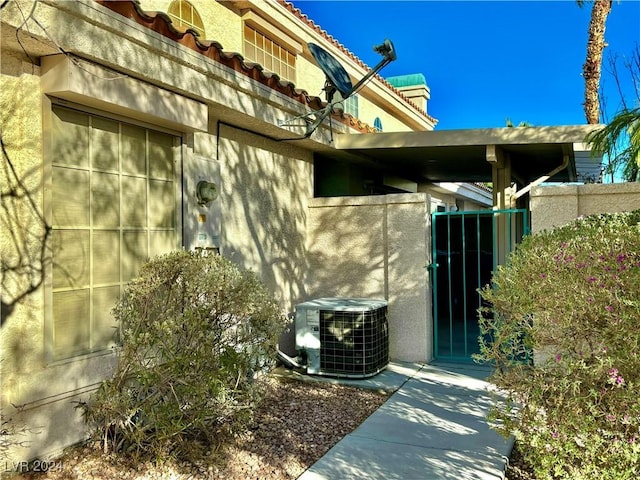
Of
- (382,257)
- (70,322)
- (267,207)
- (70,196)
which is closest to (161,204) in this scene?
(70,196)

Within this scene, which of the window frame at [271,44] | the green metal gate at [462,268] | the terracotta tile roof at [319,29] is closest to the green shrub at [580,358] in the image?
the green metal gate at [462,268]

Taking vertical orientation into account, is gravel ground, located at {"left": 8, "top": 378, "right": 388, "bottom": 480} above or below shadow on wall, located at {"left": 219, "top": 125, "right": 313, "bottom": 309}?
below

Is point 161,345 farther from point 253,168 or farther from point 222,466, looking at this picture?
point 253,168

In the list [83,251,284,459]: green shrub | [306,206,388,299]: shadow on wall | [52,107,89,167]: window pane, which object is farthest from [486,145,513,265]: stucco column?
[52,107,89,167]: window pane

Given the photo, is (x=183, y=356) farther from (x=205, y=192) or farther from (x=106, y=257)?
(x=205, y=192)

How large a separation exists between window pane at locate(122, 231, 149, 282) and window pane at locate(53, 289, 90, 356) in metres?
0.54

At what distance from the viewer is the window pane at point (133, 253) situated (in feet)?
17.9

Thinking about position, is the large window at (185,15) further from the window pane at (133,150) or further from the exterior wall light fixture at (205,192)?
the window pane at (133,150)

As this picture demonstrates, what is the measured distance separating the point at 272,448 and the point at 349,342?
2.51 meters

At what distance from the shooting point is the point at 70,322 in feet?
15.8

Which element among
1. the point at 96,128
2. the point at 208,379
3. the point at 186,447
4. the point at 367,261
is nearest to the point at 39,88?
the point at 96,128

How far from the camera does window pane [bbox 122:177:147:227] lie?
17.9ft

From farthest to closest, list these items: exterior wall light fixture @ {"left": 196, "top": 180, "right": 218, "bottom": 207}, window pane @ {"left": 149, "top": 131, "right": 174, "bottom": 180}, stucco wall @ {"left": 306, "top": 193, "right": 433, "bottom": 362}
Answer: stucco wall @ {"left": 306, "top": 193, "right": 433, "bottom": 362} → exterior wall light fixture @ {"left": 196, "top": 180, "right": 218, "bottom": 207} → window pane @ {"left": 149, "top": 131, "right": 174, "bottom": 180}

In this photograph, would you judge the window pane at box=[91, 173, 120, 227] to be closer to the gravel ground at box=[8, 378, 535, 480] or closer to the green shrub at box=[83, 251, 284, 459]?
the green shrub at box=[83, 251, 284, 459]
